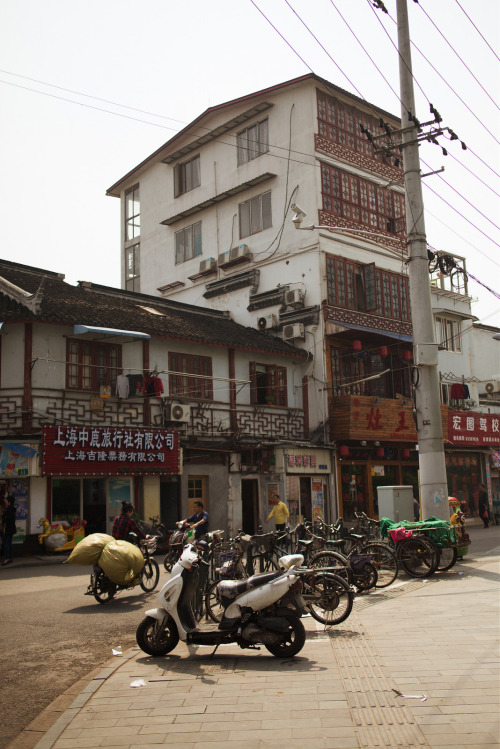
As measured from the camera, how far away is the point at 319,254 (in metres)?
25.6

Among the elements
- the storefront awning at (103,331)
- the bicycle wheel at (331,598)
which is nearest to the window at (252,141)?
the storefront awning at (103,331)

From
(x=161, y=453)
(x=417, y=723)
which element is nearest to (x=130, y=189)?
(x=161, y=453)

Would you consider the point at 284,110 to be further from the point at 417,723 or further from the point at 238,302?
the point at 417,723

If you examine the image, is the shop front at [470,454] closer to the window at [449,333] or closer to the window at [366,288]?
the window at [449,333]

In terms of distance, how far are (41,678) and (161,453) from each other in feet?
43.6

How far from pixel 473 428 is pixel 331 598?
2353 centimetres

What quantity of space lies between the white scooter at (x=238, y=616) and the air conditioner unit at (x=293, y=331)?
1844 cm

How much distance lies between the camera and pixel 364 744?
15.0 feet

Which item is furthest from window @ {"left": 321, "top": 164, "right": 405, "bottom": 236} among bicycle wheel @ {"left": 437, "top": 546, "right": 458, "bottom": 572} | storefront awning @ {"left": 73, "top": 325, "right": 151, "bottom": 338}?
bicycle wheel @ {"left": 437, "top": 546, "right": 458, "bottom": 572}

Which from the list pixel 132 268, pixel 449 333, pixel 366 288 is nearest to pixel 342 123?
pixel 366 288

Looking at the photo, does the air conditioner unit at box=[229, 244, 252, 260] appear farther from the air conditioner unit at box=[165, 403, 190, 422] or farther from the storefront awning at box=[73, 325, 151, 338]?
the storefront awning at box=[73, 325, 151, 338]

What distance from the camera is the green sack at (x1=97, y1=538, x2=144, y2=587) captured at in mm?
10344

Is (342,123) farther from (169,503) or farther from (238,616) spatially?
(238,616)

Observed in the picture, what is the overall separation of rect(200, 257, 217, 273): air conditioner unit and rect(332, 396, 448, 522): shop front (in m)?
→ 9.01
